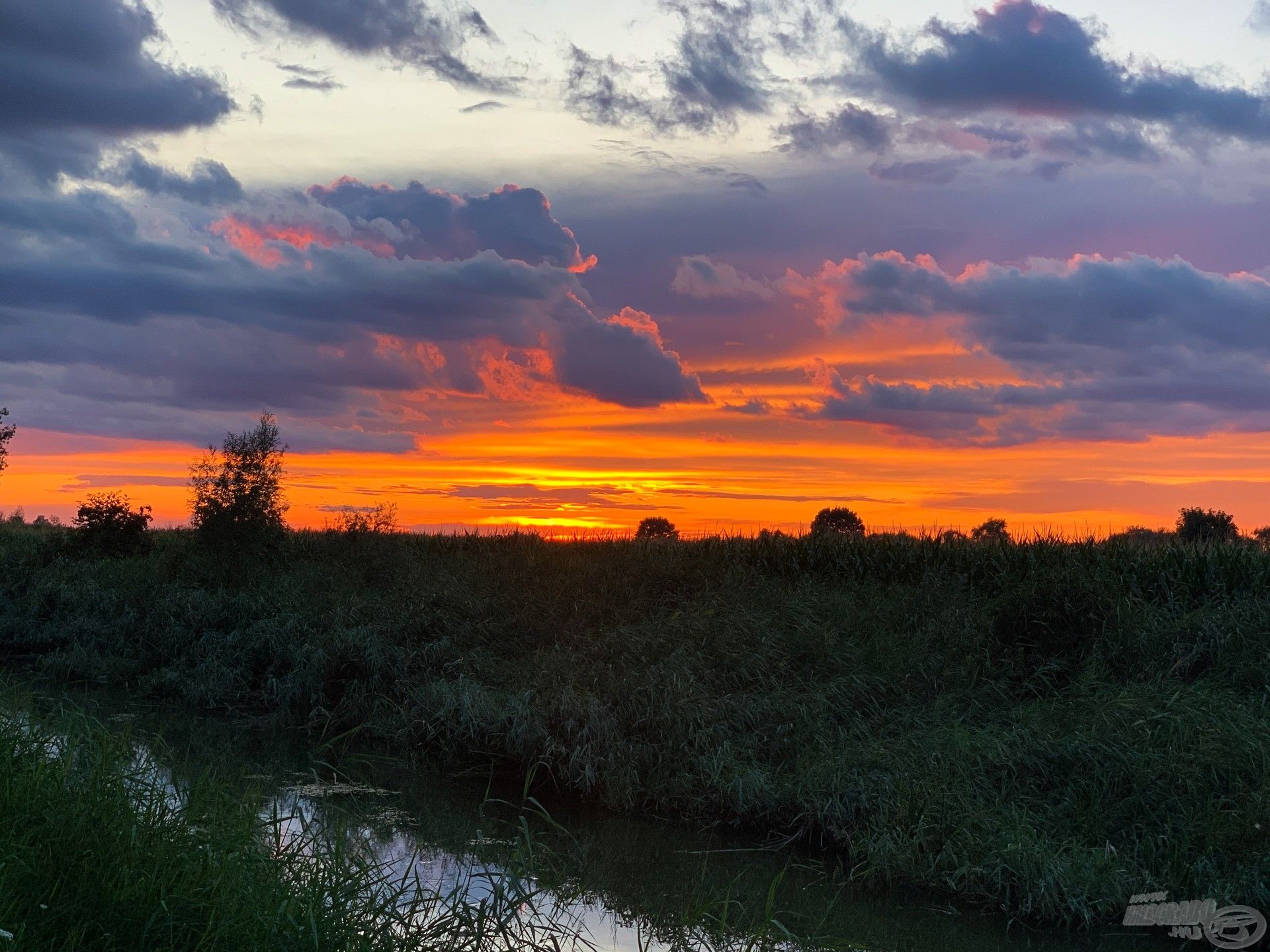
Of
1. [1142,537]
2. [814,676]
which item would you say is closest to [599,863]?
[814,676]

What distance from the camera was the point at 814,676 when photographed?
53.1 ft

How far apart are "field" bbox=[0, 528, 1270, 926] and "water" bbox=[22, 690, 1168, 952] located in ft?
1.55

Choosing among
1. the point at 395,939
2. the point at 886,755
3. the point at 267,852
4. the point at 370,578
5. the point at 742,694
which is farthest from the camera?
the point at 370,578

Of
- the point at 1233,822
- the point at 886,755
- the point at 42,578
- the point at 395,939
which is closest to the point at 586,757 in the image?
the point at 886,755

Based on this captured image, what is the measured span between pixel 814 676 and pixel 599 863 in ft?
19.5

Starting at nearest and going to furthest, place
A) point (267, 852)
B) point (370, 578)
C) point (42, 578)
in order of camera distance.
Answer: point (267, 852)
point (370, 578)
point (42, 578)

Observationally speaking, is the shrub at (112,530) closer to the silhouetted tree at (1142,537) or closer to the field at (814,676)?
the field at (814,676)

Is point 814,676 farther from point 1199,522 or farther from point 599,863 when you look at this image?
point 1199,522

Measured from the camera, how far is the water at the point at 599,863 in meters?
7.93

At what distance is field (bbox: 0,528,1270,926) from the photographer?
1093cm

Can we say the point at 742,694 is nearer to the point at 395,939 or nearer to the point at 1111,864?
the point at 1111,864

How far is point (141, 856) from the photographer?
19.1ft

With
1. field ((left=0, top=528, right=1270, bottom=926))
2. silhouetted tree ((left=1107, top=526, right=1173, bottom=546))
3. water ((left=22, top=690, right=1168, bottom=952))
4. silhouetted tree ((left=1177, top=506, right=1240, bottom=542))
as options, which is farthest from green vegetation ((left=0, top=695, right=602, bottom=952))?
silhouetted tree ((left=1177, top=506, right=1240, bottom=542))

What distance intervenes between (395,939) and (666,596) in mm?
15935
